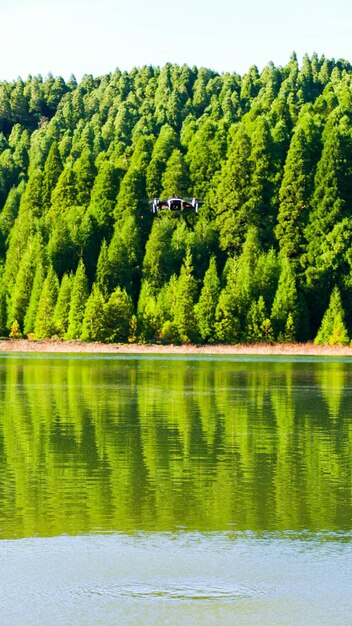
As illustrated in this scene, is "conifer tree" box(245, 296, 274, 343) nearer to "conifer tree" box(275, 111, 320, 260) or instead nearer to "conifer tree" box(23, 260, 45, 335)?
"conifer tree" box(275, 111, 320, 260)

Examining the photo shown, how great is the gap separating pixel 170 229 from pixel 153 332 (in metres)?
20.3

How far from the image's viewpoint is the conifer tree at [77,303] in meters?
119

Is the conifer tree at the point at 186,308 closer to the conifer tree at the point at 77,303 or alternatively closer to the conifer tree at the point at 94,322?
the conifer tree at the point at 94,322

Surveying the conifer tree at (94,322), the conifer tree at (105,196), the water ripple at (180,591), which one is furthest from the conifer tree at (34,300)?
the water ripple at (180,591)

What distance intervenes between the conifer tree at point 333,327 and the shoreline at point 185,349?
1307 millimetres

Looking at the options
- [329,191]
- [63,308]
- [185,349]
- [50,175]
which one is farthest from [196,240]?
[50,175]

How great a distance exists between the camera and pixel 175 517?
1928 centimetres

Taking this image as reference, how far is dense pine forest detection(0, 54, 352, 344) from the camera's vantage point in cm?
11750

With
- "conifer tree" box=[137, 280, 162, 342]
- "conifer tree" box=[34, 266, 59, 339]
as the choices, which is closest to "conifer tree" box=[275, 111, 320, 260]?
"conifer tree" box=[137, 280, 162, 342]

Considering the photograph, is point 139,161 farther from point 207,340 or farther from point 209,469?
point 209,469

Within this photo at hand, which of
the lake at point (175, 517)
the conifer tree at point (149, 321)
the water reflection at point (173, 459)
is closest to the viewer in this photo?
the lake at point (175, 517)

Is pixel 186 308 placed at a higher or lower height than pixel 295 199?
lower

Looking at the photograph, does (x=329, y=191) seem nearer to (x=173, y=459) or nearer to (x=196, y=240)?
(x=196, y=240)

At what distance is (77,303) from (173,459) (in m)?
95.4
